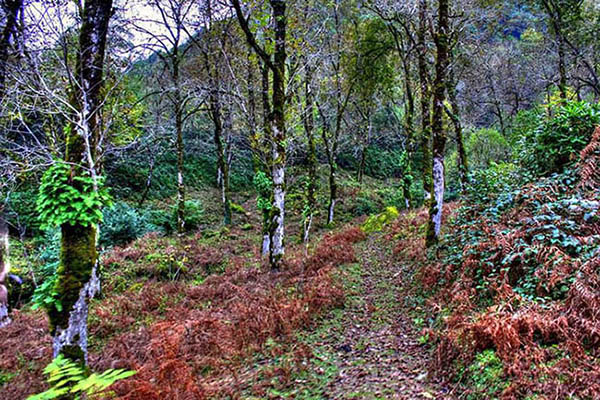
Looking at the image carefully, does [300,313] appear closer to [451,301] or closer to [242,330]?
[242,330]

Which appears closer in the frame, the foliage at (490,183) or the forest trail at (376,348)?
the forest trail at (376,348)

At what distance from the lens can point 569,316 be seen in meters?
3.61

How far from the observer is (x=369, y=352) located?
5.02 meters

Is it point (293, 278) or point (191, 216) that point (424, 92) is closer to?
point (293, 278)

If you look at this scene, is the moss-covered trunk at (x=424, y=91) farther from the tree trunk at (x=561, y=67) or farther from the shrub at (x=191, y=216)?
the shrub at (x=191, y=216)

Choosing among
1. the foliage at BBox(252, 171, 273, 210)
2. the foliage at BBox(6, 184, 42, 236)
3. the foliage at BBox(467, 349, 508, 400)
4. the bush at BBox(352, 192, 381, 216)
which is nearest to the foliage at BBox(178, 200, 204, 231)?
the foliage at BBox(6, 184, 42, 236)

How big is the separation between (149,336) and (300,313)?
3278mm

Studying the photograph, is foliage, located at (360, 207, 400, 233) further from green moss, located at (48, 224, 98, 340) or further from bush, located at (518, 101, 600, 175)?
green moss, located at (48, 224, 98, 340)

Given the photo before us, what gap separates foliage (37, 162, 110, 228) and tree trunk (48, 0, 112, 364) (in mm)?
107

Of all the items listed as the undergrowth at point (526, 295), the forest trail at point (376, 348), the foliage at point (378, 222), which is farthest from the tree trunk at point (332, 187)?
the undergrowth at point (526, 295)

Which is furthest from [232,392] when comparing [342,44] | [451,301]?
[342,44]

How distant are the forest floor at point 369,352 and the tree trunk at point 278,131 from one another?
2663mm

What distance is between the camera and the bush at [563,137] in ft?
23.2

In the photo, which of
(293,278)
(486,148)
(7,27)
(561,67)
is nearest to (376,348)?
(293,278)
